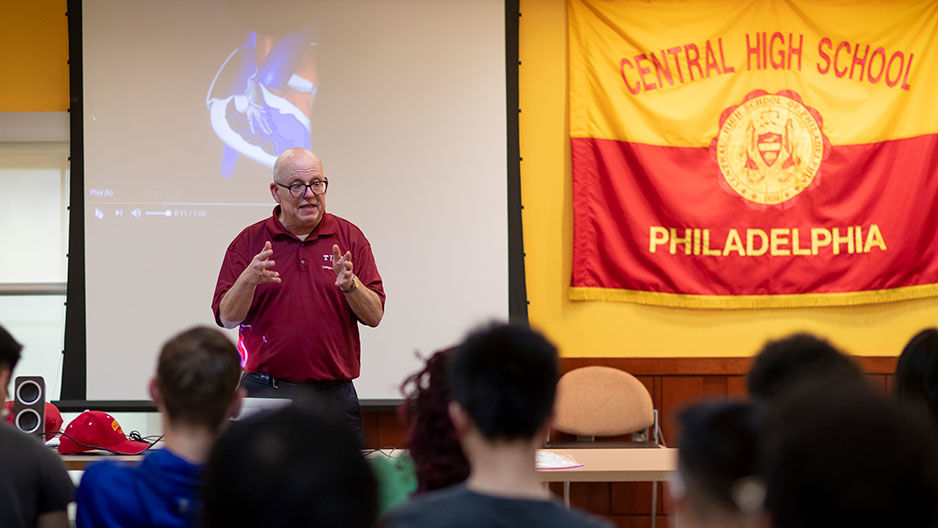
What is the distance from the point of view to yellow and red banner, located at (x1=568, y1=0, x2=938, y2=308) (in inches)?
189

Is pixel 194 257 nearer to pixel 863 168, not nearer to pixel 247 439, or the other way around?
pixel 863 168

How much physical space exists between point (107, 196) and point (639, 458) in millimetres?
3031

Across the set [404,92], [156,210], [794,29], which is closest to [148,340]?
[156,210]

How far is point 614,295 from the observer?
4.82 metres

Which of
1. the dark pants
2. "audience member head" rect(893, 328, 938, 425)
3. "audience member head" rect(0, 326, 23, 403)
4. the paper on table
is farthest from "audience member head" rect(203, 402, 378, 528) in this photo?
the dark pants

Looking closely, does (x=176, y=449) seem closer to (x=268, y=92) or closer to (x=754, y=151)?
A: (x=268, y=92)

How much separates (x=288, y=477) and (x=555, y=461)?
93.0 inches

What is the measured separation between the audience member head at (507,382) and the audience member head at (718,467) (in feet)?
0.98

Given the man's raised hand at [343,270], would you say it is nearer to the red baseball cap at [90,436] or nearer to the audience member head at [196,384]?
the red baseball cap at [90,436]

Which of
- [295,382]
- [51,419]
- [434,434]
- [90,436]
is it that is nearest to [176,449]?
[434,434]

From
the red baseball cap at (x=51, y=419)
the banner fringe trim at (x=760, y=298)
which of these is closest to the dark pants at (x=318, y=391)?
the red baseball cap at (x=51, y=419)

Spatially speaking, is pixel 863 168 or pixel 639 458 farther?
pixel 863 168

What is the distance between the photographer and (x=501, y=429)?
143 cm

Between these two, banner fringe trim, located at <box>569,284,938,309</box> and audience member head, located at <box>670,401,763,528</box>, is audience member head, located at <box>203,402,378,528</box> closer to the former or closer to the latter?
audience member head, located at <box>670,401,763,528</box>
